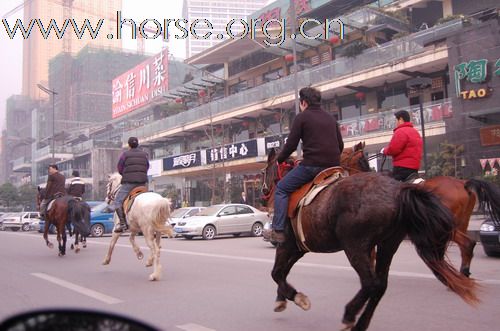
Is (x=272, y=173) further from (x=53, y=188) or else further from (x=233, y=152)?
(x=233, y=152)

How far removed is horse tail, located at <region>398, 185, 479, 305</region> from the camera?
4406mm

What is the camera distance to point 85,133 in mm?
71125

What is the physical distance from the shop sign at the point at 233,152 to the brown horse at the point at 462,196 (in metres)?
23.2

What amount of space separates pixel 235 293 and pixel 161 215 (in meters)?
2.57

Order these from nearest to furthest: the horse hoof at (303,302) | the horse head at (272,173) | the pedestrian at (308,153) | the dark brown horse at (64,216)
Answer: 1. the horse hoof at (303,302)
2. the pedestrian at (308,153)
3. the horse head at (272,173)
4. the dark brown horse at (64,216)

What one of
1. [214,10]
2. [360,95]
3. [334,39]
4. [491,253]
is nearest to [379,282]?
[491,253]

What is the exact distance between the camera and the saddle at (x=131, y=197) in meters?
9.48

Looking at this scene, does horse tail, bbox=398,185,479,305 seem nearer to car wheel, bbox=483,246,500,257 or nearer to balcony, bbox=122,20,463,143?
car wheel, bbox=483,246,500,257

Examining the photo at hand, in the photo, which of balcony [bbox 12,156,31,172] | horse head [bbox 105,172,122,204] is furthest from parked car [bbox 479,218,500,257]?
balcony [bbox 12,156,31,172]

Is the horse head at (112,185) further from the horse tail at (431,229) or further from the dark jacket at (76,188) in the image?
the horse tail at (431,229)

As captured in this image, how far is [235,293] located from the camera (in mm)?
7145

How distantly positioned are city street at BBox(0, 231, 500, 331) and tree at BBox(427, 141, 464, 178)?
36.3ft

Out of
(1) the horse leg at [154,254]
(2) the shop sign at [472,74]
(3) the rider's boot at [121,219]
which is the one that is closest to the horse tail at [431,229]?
(1) the horse leg at [154,254]

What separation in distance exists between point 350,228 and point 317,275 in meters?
4.27
